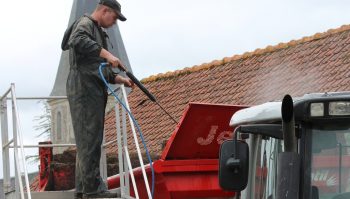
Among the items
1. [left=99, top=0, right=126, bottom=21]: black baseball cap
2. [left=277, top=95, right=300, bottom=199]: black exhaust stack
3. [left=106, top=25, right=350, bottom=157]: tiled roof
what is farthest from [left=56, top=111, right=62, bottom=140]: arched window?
[left=277, top=95, right=300, bottom=199]: black exhaust stack

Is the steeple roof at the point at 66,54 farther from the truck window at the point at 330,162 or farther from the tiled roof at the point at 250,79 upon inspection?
the truck window at the point at 330,162

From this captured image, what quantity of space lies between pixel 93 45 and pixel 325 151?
3.19m

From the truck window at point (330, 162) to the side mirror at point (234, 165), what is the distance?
0.44 m

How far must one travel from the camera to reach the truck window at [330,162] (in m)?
6.65

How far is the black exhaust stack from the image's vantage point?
255 inches

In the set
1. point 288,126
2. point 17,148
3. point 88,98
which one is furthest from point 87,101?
point 288,126

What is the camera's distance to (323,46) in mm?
17406

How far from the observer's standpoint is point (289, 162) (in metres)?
6.49

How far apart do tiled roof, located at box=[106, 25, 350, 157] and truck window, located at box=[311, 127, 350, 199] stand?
6625 millimetres

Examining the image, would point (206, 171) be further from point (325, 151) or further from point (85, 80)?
point (325, 151)

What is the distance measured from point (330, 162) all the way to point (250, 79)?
10.6 metres

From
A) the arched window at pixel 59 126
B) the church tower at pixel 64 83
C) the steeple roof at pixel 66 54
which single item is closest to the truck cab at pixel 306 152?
the church tower at pixel 64 83

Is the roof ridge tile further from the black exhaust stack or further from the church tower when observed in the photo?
the black exhaust stack

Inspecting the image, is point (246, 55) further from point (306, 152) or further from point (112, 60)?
point (306, 152)
